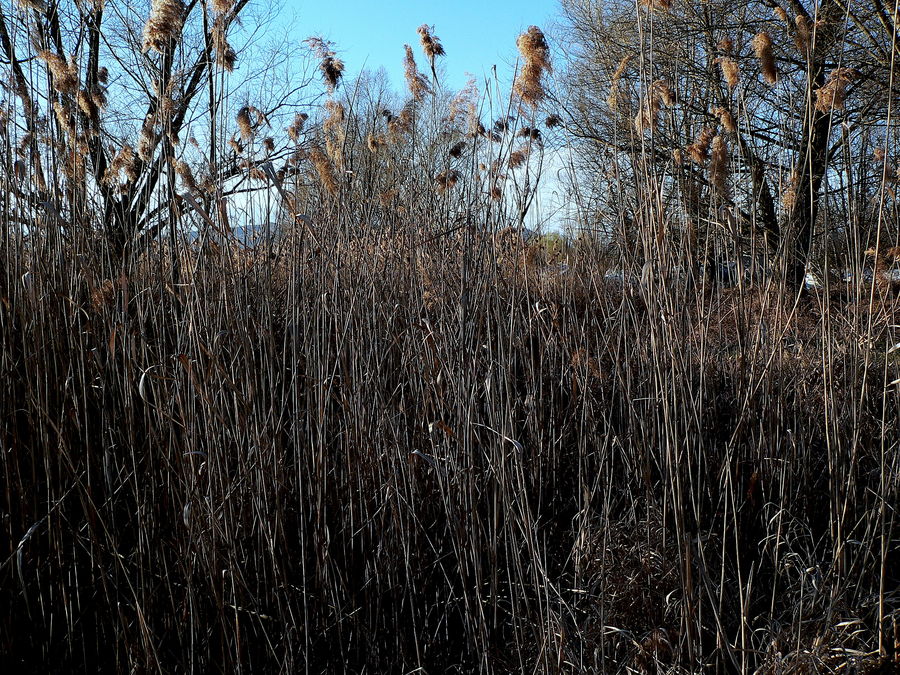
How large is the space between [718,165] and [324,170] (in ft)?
2.83

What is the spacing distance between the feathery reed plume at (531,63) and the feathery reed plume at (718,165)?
377 mm

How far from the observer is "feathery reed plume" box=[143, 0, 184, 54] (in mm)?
1260

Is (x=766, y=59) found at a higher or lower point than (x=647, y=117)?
higher

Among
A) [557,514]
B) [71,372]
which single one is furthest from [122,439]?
[557,514]

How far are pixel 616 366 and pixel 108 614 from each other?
1.12 meters

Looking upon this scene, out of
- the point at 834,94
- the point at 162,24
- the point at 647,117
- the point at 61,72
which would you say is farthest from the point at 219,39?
the point at 834,94

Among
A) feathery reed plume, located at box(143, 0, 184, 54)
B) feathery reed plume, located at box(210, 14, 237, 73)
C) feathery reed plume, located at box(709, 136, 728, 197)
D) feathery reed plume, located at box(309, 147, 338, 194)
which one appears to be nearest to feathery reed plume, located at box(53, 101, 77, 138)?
feathery reed plume, located at box(143, 0, 184, 54)

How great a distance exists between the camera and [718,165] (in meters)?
1.34

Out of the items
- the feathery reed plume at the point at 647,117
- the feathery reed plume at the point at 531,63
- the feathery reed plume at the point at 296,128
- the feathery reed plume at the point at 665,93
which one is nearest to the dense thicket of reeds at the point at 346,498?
the feathery reed plume at the point at 531,63

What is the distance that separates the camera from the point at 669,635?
1.21m

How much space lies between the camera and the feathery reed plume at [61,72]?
1307 millimetres

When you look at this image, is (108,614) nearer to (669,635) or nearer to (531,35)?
(669,635)

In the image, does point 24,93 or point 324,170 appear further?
point 324,170

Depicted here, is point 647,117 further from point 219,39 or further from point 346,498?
point 346,498
